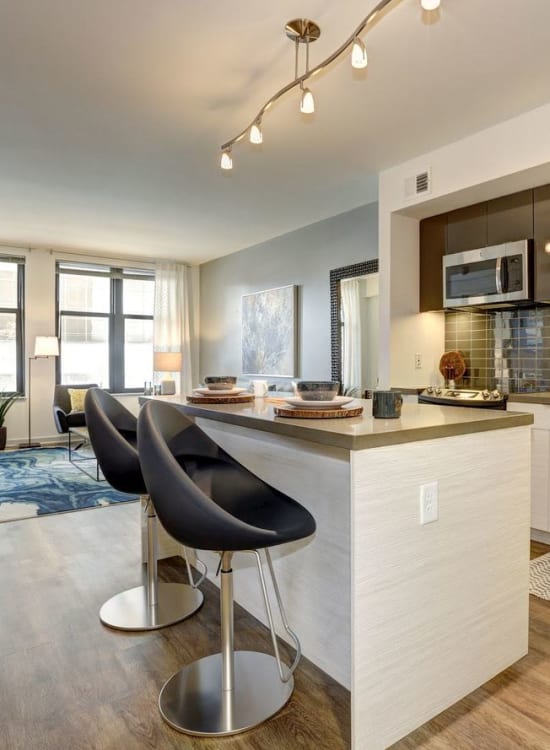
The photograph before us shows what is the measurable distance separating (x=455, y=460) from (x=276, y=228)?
4.48m

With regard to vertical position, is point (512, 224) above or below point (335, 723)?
above

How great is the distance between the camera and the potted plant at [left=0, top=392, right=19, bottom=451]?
6.25m

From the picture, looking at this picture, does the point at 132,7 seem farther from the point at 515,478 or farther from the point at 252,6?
the point at 515,478

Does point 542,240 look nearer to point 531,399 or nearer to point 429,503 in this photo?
point 531,399

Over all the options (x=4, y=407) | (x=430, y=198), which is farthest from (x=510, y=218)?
(x=4, y=407)

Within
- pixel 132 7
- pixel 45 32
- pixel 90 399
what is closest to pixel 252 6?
pixel 132 7

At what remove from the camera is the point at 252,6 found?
211 centimetres

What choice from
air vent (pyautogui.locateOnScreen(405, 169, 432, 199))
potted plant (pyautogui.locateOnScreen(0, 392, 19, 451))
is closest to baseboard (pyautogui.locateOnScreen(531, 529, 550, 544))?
air vent (pyautogui.locateOnScreen(405, 169, 432, 199))

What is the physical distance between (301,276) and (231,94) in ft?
9.36

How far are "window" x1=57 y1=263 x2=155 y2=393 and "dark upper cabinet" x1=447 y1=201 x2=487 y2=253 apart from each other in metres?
4.94

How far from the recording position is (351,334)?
4797 millimetres

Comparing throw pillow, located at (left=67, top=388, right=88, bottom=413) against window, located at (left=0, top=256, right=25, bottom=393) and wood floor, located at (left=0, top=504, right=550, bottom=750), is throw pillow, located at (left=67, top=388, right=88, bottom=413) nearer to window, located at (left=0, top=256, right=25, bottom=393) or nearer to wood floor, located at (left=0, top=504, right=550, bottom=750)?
window, located at (left=0, top=256, right=25, bottom=393)

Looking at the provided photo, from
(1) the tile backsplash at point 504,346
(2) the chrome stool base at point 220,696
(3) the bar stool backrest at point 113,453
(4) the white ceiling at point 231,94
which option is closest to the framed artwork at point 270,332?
(4) the white ceiling at point 231,94

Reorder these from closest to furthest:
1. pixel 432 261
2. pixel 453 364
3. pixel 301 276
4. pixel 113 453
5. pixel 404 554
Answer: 1. pixel 404 554
2. pixel 113 453
3. pixel 432 261
4. pixel 453 364
5. pixel 301 276
